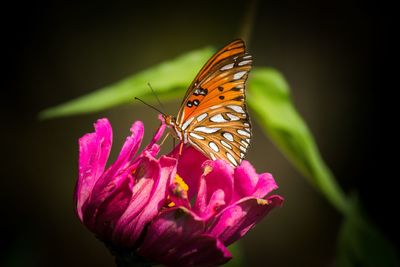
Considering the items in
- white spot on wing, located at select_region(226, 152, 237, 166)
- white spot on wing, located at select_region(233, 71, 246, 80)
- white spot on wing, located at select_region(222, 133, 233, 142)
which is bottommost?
white spot on wing, located at select_region(226, 152, 237, 166)

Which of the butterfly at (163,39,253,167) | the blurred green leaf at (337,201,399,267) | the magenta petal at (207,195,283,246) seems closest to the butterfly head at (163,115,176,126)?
the butterfly at (163,39,253,167)

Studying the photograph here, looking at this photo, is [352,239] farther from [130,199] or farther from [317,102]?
[317,102]

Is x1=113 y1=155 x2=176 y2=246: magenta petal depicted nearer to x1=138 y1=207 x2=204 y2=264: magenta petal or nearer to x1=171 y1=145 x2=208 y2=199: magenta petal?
x1=138 y1=207 x2=204 y2=264: magenta petal

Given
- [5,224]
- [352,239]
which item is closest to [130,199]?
[352,239]

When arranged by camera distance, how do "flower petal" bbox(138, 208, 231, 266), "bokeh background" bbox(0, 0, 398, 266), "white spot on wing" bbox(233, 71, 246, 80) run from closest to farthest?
A: 1. "flower petal" bbox(138, 208, 231, 266)
2. "white spot on wing" bbox(233, 71, 246, 80)
3. "bokeh background" bbox(0, 0, 398, 266)

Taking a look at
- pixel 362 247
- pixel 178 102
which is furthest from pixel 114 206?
pixel 178 102
